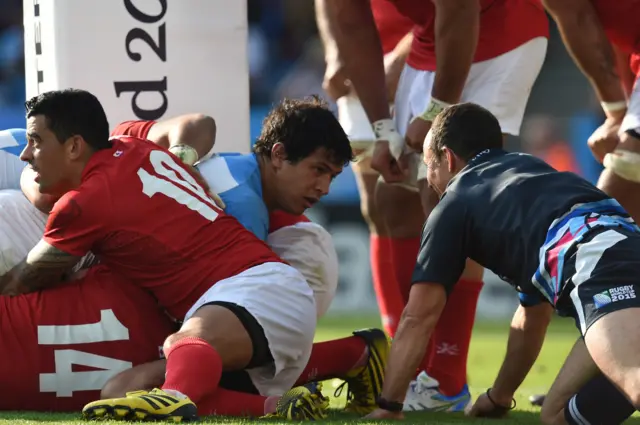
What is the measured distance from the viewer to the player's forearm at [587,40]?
15.3 ft

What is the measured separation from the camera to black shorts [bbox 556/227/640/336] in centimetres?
321

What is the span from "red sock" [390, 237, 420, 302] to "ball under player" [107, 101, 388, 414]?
1.93 ft

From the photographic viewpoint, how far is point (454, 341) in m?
4.57

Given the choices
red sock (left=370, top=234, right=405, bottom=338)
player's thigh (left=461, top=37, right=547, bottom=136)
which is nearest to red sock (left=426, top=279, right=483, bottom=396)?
red sock (left=370, top=234, right=405, bottom=338)

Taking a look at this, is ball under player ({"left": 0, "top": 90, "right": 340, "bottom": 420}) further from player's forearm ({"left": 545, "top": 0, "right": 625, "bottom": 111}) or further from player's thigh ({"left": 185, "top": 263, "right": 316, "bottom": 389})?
player's forearm ({"left": 545, "top": 0, "right": 625, "bottom": 111})

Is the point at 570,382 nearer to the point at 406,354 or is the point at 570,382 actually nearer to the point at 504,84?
the point at 406,354

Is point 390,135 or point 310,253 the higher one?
point 390,135

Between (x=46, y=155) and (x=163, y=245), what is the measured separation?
20.3 inches

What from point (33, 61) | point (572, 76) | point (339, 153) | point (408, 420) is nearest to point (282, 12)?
point (572, 76)

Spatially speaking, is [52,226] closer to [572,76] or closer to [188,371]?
[188,371]

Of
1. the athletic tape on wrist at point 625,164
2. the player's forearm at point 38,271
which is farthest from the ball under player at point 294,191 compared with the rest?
the athletic tape on wrist at point 625,164

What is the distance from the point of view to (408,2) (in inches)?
187

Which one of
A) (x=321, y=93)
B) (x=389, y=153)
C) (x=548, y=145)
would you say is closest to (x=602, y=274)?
(x=389, y=153)

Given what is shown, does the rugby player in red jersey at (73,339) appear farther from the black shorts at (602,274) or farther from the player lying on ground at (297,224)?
the black shorts at (602,274)
